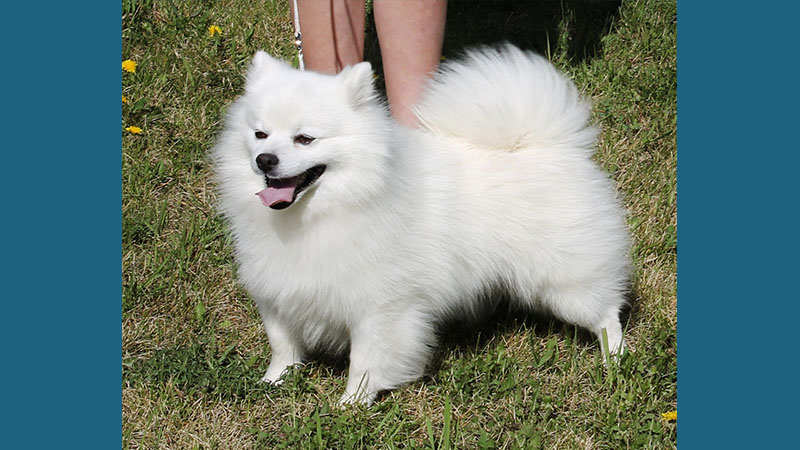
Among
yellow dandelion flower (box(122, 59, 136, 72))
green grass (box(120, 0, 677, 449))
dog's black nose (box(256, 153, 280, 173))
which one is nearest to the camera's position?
dog's black nose (box(256, 153, 280, 173))

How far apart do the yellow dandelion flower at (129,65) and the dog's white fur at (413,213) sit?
1.88m

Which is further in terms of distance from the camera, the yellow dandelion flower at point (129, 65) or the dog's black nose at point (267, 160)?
the yellow dandelion flower at point (129, 65)

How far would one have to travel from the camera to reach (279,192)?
7.97 ft

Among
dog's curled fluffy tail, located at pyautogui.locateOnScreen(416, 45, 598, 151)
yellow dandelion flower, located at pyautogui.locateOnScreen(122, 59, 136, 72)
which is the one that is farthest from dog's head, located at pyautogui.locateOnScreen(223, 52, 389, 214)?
yellow dandelion flower, located at pyautogui.locateOnScreen(122, 59, 136, 72)

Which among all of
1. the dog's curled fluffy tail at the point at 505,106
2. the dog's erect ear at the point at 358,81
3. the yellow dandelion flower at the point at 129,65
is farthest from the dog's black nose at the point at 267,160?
the yellow dandelion flower at the point at 129,65

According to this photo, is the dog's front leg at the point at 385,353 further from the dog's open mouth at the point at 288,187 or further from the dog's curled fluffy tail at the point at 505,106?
the dog's curled fluffy tail at the point at 505,106

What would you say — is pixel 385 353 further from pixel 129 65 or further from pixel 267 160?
pixel 129 65

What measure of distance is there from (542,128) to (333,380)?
1203mm

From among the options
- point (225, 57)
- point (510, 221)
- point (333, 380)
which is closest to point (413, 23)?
point (510, 221)

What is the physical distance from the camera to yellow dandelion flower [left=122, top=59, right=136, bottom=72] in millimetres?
4250

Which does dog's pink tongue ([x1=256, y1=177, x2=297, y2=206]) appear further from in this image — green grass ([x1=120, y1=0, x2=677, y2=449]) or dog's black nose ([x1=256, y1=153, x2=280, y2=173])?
green grass ([x1=120, y1=0, x2=677, y2=449])

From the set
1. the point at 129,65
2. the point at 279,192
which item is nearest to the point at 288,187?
the point at 279,192

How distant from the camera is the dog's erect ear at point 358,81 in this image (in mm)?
2439

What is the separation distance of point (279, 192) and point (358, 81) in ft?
1.34
